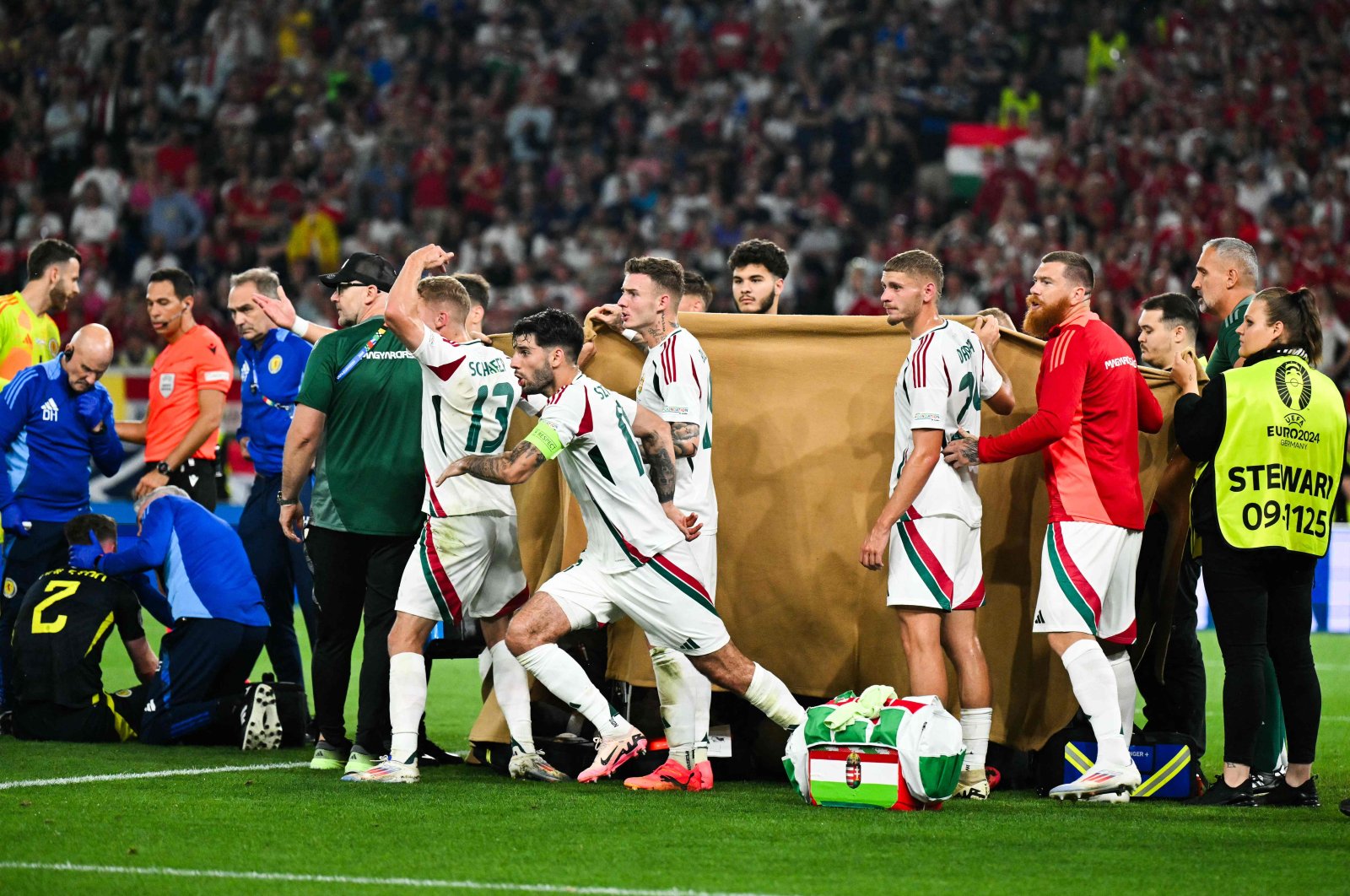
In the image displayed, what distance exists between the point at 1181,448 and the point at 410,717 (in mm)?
3430

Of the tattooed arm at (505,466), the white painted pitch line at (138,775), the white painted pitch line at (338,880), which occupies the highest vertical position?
the tattooed arm at (505,466)

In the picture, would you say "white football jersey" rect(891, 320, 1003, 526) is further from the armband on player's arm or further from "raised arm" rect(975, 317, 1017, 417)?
the armband on player's arm

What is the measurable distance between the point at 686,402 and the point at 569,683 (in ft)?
4.20

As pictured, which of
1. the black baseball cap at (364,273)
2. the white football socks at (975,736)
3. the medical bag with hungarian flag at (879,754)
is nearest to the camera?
the medical bag with hungarian flag at (879,754)

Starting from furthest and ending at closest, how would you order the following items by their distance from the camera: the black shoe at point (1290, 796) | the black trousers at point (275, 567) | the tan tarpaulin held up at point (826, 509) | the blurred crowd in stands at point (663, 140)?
the blurred crowd in stands at point (663, 140) < the black trousers at point (275, 567) < the tan tarpaulin held up at point (826, 509) < the black shoe at point (1290, 796)

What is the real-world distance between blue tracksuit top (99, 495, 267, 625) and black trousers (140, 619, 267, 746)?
70 mm

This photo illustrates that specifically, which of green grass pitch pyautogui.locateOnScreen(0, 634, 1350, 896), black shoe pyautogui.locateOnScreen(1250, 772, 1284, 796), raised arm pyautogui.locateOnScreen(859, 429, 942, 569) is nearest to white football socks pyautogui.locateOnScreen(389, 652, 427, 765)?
green grass pitch pyautogui.locateOnScreen(0, 634, 1350, 896)

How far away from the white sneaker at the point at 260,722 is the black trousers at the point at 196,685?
0.05 metres

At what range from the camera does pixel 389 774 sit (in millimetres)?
6914

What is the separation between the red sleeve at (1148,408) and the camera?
7078 millimetres

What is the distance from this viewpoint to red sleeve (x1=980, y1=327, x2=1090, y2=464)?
267 inches

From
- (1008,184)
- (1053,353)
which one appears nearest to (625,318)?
(1053,353)

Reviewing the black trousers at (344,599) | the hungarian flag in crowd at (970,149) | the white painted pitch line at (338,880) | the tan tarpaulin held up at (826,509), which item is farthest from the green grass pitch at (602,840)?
the hungarian flag in crowd at (970,149)

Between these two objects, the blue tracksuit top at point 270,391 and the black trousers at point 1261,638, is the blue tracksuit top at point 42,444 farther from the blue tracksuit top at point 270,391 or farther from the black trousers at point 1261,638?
the black trousers at point 1261,638
